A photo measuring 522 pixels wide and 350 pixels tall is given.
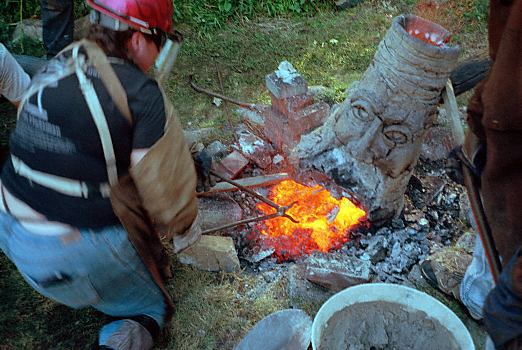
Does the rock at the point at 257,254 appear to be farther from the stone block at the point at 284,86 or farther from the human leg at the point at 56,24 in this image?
the human leg at the point at 56,24

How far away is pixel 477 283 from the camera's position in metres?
2.77

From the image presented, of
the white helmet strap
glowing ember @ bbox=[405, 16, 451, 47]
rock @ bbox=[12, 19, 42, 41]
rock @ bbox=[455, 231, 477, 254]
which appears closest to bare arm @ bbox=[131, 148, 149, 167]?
the white helmet strap

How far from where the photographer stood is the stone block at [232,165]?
392 cm

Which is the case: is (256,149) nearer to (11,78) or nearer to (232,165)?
(232,165)

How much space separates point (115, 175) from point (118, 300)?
0.85 meters

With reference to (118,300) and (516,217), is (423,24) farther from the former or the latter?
(118,300)

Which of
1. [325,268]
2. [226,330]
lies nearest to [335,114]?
[325,268]

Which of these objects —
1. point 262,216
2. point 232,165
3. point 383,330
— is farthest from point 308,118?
point 383,330

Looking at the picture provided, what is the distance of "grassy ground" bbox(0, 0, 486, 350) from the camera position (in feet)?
9.85

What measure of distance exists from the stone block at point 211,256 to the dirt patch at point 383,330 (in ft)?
3.15

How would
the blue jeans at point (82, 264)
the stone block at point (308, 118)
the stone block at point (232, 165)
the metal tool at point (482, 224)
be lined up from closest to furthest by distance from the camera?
the metal tool at point (482, 224) < the blue jeans at point (82, 264) < the stone block at point (232, 165) < the stone block at point (308, 118)

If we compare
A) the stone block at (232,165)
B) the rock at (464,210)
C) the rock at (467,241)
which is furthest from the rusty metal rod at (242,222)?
the rock at (464,210)

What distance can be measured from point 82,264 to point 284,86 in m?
2.15

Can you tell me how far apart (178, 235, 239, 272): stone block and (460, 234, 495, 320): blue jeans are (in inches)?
56.8
